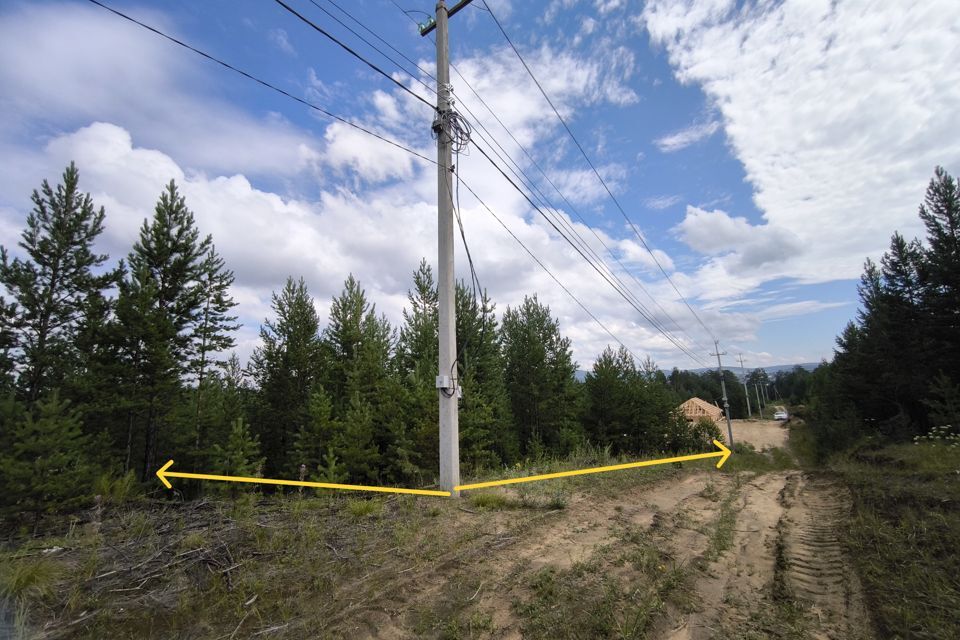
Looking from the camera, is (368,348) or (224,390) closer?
(368,348)

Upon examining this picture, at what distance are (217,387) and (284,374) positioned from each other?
338 cm

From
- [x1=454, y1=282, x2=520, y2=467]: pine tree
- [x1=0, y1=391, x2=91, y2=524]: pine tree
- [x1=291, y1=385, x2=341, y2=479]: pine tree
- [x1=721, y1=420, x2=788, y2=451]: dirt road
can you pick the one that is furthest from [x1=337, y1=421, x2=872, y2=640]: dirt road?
[x1=721, y1=420, x2=788, y2=451]: dirt road

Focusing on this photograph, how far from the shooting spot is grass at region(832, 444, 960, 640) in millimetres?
3143

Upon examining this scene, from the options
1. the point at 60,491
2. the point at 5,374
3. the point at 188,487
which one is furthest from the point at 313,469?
the point at 5,374

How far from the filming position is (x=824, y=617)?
3367mm

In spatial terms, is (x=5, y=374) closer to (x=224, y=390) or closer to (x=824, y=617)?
(x=224, y=390)

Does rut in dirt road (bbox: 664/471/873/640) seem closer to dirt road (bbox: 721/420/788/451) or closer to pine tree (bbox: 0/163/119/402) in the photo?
pine tree (bbox: 0/163/119/402)

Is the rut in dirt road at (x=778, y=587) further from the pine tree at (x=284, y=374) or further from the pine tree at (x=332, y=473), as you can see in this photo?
the pine tree at (x=284, y=374)

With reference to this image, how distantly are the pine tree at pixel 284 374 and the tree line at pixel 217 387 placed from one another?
79mm

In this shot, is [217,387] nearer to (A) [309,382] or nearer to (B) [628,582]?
(A) [309,382]

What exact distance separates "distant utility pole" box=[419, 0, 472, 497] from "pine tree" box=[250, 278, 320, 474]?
18.3 meters

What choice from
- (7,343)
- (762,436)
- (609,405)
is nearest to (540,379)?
(609,405)

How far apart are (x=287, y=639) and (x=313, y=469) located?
18469mm

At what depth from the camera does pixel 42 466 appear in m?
12.1
